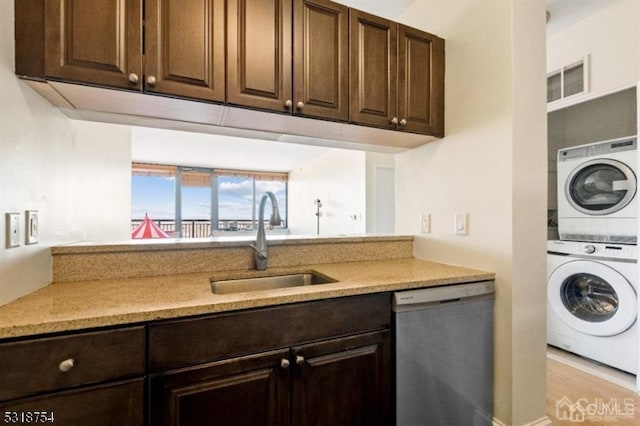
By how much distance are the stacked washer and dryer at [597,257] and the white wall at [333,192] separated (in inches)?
95.6

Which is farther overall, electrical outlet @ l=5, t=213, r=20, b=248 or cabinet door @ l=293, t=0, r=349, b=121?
cabinet door @ l=293, t=0, r=349, b=121

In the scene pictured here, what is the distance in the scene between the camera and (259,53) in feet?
4.43

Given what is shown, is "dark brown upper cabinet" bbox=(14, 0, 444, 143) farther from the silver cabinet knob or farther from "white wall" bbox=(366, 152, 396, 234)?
"white wall" bbox=(366, 152, 396, 234)

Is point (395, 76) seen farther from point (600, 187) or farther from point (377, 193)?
→ point (377, 193)

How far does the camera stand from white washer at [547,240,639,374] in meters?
2.04

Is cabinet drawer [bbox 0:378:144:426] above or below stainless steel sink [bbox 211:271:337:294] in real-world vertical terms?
below

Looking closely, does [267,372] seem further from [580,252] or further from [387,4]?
[580,252]

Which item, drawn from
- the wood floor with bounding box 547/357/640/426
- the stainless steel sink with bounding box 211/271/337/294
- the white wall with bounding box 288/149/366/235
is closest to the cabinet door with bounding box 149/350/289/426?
the stainless steel sink with bounding box 211/271/337/294

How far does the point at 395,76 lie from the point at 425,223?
2.92ft

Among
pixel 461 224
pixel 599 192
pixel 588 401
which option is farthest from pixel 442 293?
pixel 599 192

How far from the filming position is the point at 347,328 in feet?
3.90

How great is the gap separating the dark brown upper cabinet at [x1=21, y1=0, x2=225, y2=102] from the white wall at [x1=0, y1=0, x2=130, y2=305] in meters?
0.13

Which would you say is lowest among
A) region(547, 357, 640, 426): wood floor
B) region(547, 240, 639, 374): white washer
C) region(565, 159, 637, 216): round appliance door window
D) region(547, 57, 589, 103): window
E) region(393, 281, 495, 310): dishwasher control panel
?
region(547, 357, 640, 426): wood floor

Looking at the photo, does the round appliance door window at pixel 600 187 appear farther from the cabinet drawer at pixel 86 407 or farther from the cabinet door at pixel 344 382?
the cabinet drawer at pixel 86 407
